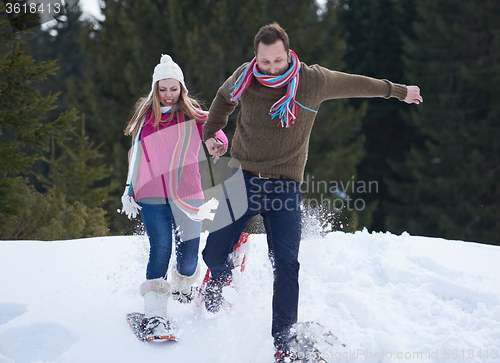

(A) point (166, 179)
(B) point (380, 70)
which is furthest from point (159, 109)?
(B) point (380, 70)

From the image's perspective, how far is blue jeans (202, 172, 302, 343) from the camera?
97.6 inches

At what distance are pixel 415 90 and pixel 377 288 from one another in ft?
4.78

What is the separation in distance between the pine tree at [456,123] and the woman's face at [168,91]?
37.2 ft

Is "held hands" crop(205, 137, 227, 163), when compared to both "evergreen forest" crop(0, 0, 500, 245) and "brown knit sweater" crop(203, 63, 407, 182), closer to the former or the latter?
"brown knit sweater" crop(203, 63, 407, 182)

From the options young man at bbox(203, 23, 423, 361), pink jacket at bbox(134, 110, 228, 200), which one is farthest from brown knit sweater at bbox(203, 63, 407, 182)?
pink jacket at bbox(134, 110, 228, 200)

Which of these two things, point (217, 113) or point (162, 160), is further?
point (162, 160)

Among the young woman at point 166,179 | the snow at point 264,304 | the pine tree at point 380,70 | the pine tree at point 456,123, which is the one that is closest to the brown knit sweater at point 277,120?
the young woman at point 166,179

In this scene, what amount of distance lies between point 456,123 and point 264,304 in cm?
1224

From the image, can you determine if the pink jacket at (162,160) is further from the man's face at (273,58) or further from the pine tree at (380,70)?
the pine tree at (380,70)

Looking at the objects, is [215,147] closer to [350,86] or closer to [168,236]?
[168,236]

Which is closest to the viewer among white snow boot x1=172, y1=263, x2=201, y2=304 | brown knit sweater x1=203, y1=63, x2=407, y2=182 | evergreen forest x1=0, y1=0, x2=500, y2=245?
brown knit sweater x1=203, y1=63, x2=407, y2=182

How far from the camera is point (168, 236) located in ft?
9.36

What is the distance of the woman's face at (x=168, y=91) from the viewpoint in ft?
9.79

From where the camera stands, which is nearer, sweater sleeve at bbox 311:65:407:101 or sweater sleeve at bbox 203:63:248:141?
sweater sleeve at bbox 311:65:407:101
